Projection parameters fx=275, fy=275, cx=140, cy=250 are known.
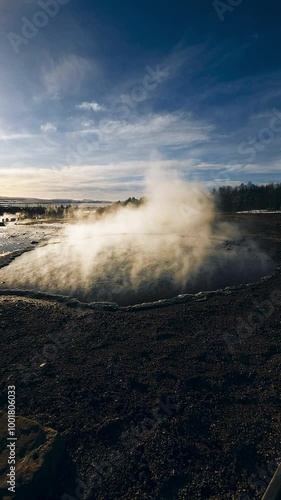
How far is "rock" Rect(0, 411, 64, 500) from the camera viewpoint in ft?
13.7

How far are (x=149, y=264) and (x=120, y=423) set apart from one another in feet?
38.6

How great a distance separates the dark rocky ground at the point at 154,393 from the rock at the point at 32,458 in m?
0.26

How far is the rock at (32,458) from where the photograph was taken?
13.7ft

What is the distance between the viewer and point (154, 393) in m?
6.37
